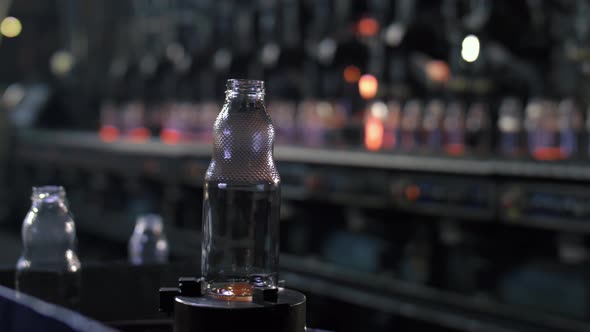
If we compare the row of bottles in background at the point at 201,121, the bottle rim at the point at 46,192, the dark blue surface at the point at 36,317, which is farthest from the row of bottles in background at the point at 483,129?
the dark blue surface at the point at 36,317

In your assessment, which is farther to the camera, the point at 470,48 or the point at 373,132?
the point at 373,132

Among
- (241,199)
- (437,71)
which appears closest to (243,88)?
(241,199)

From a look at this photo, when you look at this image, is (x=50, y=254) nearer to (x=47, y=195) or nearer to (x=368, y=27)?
(x=47, y=195)

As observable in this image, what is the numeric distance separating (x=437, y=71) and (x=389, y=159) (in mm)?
980

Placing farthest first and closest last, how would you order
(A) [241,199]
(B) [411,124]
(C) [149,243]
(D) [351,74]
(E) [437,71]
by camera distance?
(D) [351,74] → (E) [437,71] → (B) [411,124] → (C) [149,243] → (A) [241,199]

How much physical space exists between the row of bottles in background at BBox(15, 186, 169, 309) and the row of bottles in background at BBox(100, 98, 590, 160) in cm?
253

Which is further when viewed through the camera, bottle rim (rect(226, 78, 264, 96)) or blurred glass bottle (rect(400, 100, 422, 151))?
blurred glass bottle (rect(400, 100, 422, 151))

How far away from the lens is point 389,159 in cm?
433

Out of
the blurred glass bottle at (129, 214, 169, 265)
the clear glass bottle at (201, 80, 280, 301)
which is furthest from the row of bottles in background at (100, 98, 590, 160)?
the clear glass bottle at (201, 80, 280, 301)

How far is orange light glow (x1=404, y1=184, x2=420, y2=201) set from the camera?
13.7 feet

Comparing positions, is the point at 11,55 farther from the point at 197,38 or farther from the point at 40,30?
the point at 197,38

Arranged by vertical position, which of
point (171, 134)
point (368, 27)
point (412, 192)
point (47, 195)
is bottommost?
point (412, 192)

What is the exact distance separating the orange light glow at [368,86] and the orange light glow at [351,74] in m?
0.04

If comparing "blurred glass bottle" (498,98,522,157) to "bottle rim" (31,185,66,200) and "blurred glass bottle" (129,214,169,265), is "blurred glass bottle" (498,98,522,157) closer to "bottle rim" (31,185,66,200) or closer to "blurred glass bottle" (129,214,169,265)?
"blurred glass bottle" (129,214,169,265)
